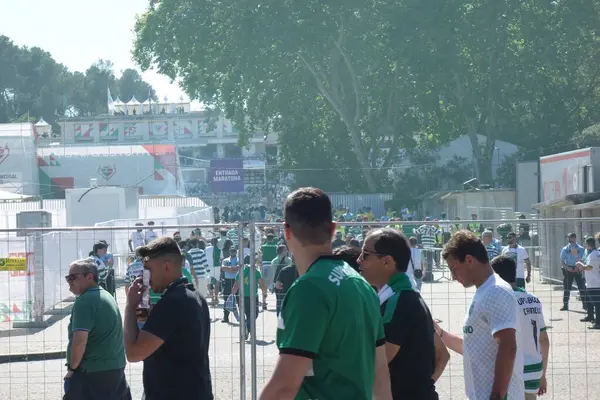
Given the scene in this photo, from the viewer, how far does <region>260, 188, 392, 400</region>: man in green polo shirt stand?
3.47 meters

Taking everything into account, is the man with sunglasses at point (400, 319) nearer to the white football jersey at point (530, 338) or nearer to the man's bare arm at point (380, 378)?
the man's bare arm at point (380, 378)

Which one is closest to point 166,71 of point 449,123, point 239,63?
point 239,63

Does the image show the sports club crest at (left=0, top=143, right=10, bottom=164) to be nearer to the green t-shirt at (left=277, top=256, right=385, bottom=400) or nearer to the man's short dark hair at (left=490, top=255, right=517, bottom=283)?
the man's short dark hair at (left=490, top=255, right=517, bottom=283)

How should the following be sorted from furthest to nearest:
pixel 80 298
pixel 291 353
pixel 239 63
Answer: pixel 239 63
pixel 80 298
pixel 291 353

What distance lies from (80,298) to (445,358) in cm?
266

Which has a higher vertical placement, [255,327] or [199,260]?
[199,260]

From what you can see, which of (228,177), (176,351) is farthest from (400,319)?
(228,177)

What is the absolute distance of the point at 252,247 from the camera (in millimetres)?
8461

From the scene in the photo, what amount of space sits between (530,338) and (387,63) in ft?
171

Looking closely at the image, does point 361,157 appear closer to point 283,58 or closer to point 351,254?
point 283,58

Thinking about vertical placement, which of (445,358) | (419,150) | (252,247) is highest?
(419,150)

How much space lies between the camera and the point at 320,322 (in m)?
3.46

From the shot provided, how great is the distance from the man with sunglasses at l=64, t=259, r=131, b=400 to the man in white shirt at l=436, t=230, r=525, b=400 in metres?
2.53

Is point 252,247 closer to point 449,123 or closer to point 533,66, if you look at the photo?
point 533,66
